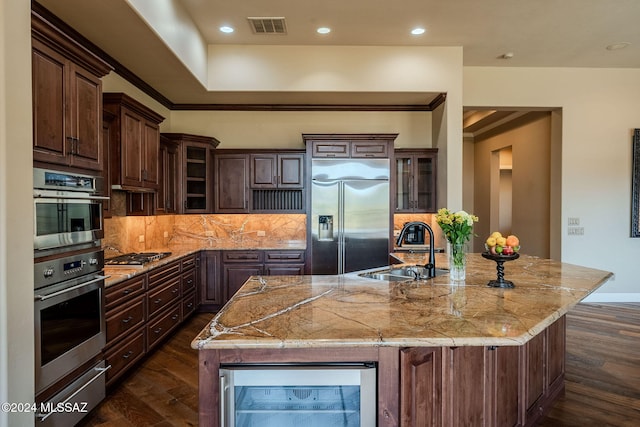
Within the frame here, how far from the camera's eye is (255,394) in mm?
1510

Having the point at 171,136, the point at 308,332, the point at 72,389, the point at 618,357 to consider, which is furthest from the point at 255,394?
the point at 171,136

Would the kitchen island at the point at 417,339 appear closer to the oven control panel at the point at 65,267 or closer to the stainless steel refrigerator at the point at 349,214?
the oven control panel at the point at 65,267

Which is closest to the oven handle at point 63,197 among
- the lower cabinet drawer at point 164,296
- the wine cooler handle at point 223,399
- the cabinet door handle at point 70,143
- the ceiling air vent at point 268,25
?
the cabinet door handle at point 70,143

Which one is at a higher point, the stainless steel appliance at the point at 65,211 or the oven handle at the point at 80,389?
the stainless steel appliance at the point at 65,211

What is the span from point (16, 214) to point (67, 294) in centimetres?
67

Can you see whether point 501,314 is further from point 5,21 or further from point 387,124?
point 387,124

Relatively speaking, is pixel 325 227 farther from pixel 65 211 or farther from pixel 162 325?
pixel 65 211

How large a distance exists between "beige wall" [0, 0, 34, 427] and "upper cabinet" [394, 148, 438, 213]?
4261mm

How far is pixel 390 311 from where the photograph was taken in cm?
175

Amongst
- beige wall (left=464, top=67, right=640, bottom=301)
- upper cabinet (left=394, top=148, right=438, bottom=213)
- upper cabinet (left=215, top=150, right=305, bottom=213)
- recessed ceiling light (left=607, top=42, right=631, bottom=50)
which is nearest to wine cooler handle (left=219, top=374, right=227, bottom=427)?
upper cabinet (left=215, top=150, right=305, bottom=213)

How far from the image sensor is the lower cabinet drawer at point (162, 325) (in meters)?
3.36

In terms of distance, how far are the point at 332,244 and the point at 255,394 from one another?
3343 mm

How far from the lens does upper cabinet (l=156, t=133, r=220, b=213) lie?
4707mm

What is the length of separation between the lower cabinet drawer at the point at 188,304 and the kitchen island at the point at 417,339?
2.23 m
